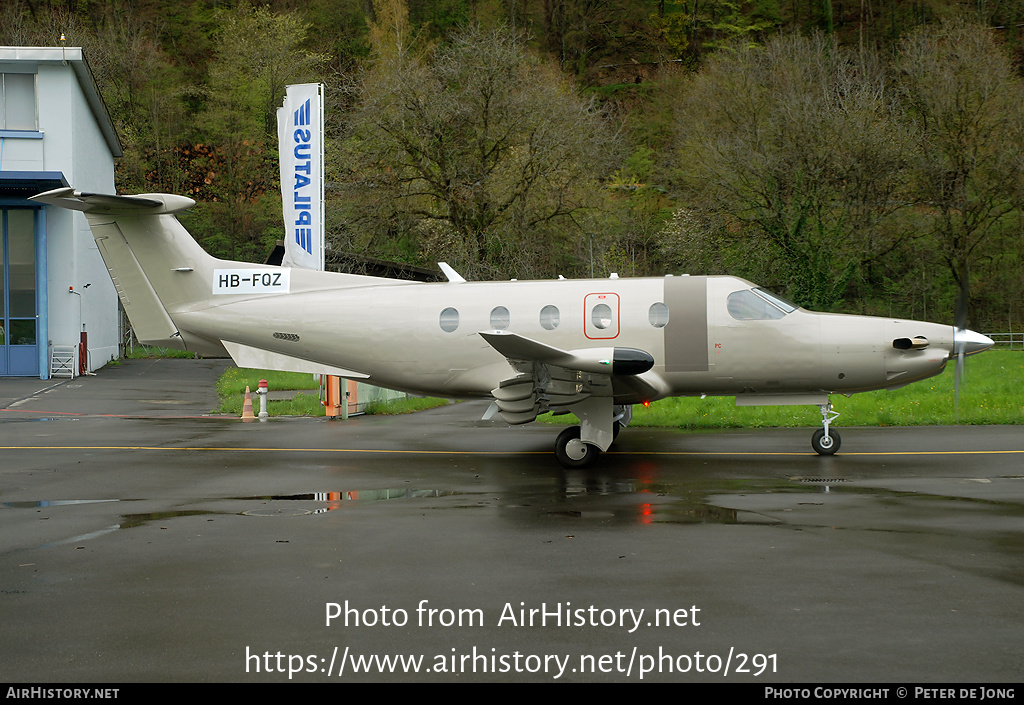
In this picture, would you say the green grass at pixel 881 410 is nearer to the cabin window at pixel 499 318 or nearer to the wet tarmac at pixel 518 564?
the wet tarmac at pixel 518 564

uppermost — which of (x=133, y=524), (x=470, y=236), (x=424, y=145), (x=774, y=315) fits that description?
(x=424, y=145)

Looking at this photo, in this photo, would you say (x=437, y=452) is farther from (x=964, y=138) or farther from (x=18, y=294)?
Result: (x=964, y=138)

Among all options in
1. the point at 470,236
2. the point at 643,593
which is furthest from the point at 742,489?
the point at 470,236

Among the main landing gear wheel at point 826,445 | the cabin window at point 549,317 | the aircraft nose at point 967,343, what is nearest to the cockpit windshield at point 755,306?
the main landing gear wheel at point 826,445

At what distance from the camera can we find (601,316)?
44.0ft

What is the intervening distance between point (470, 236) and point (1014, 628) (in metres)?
26.0

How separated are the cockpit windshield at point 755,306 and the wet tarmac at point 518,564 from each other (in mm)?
2174

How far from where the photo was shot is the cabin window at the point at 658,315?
13305 millimetres

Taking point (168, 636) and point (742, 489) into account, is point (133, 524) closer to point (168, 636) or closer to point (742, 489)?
point (168, 636)

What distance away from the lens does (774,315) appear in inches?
521

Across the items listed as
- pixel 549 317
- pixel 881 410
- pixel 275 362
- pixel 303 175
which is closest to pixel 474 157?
pixel 303 175

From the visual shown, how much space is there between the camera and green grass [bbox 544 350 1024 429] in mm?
17562

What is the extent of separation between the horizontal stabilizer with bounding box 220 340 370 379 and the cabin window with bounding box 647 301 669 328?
4.72 meters

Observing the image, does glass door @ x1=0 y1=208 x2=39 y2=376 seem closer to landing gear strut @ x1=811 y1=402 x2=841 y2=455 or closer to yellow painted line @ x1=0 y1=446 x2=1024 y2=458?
yellow painted line @ x1=0 y1=446 x2=1024 y2=458
